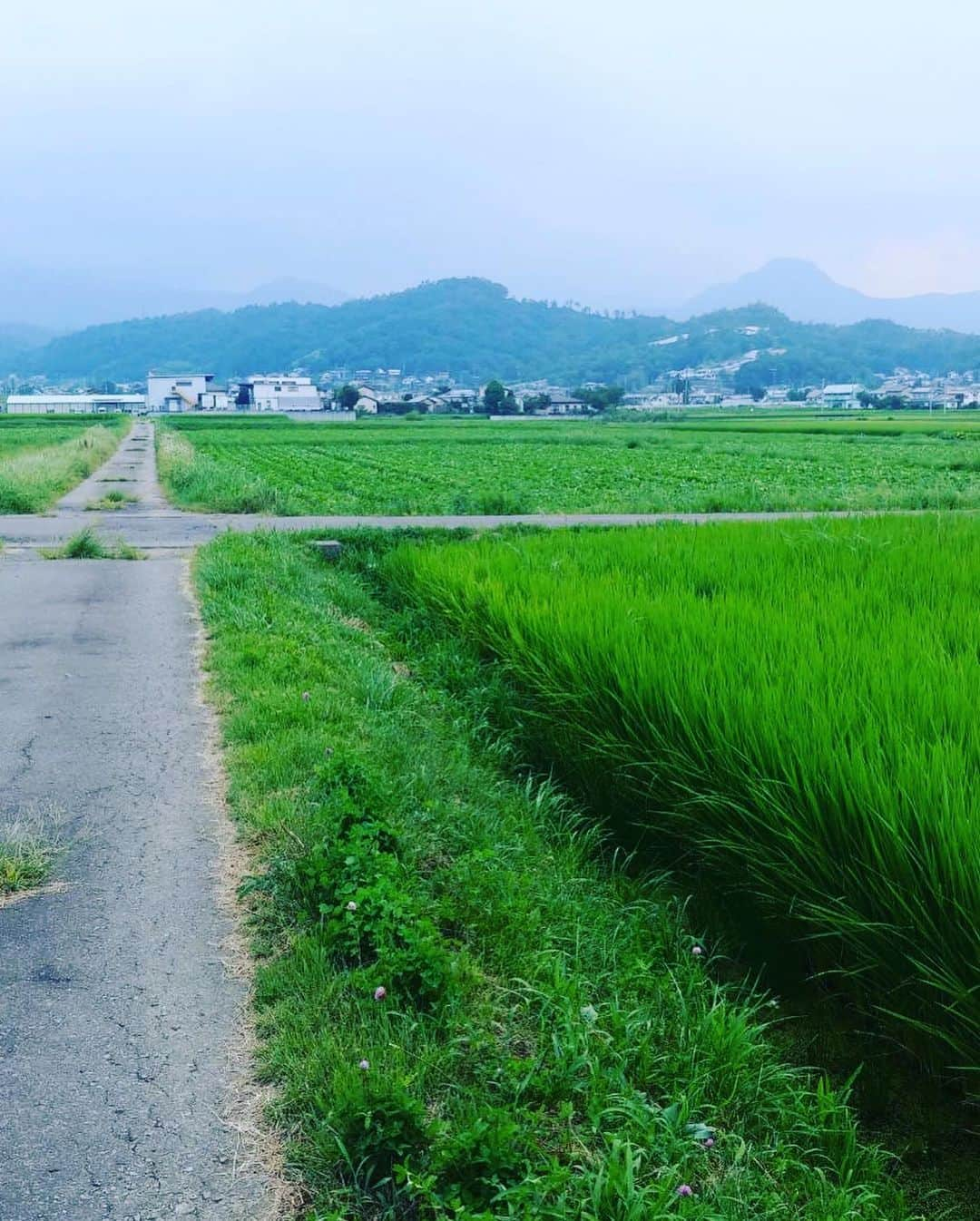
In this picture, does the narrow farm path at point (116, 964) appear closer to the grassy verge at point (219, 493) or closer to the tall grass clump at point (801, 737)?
the tall grass clump at point (801, 737)

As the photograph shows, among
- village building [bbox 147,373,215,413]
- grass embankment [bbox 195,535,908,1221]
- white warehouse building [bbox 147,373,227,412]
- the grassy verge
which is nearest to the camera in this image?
grass embankment [bbox 195,535,908,1221]

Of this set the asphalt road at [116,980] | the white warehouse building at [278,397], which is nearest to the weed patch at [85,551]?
the asphalt road at [116,980]

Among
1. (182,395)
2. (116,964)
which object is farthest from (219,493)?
(182,395)

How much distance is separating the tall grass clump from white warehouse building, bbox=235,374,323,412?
114533mm

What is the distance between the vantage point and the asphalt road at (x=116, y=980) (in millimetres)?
2348

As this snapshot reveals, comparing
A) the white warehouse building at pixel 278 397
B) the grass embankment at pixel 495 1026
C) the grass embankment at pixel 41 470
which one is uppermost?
the white warehouse building at pixel 278 397

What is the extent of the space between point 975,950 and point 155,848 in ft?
9.06

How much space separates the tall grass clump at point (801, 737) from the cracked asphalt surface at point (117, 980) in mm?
1604

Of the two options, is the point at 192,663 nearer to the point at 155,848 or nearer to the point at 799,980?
the point at 155,848

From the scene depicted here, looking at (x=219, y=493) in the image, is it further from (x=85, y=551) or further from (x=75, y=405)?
(x=75, y=405)

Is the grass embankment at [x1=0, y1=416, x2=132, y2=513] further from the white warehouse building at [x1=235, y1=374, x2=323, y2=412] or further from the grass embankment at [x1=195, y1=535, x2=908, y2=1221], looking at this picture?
the white warehouse building at [x1=235, y1=374, x2=323, y2=412]

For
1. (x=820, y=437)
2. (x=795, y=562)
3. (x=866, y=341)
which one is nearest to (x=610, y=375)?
(x=866, y=341)

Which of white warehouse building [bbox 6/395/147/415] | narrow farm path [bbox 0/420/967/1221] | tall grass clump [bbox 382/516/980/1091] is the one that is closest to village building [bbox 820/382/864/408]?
white warehouse building [bbox 6/395/147/415]

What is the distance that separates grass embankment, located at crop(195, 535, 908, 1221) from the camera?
7.59 feet
